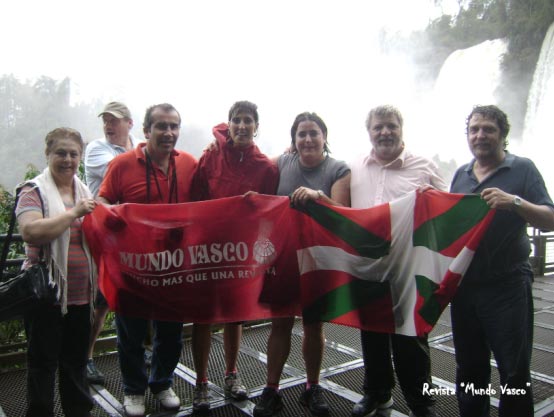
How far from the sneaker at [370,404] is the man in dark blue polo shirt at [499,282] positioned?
49 centimetres

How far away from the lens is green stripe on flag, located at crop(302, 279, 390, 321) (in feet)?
8.70

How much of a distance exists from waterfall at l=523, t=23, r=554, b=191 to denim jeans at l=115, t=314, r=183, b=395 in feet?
65.1

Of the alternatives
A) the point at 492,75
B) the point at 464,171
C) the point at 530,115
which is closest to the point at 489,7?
the point at 492,75

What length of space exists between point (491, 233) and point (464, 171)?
43 centimetres

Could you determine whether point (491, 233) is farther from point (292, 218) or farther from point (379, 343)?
point (292, 218)

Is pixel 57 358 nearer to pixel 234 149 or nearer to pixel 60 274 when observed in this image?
pixel 60 274

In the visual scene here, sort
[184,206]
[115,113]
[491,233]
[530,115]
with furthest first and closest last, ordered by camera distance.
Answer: [530,115], [115,113], [184,206], [491,233]

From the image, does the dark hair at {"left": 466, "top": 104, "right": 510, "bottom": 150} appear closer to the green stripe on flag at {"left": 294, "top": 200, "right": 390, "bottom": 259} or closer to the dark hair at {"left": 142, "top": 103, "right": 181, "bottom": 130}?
the green stripe on flag at {"left": 294, "top": 200, "right": 390, "bottom": 259}

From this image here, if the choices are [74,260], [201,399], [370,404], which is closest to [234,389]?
[201,399]

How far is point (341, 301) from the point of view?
2.68 metres

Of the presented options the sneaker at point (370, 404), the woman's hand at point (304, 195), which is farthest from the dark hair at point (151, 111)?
the sneaker at point (370, 404)

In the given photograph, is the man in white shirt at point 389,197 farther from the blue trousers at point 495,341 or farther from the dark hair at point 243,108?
the dark hair at point 243,108

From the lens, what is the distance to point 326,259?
2.71 metres

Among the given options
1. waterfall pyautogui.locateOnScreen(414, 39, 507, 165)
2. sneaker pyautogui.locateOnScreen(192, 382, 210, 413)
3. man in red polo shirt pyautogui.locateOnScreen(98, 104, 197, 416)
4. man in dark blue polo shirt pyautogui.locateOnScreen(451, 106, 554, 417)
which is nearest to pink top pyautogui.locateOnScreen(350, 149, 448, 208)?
man in dark blue polo shirt pyautogui.locateOnScreen(451, 106, 554, 417)
